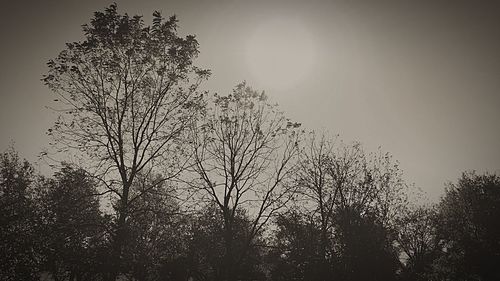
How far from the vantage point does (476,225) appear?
35312mm

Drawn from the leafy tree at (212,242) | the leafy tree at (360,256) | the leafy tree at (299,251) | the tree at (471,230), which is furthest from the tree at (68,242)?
the tree at (471,230)

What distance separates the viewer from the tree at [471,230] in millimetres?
29269

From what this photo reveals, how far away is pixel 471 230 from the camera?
35625mm

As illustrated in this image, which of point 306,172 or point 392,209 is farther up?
point 306,172

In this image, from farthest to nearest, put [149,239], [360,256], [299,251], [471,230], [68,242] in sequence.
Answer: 1. [471,230]
2. [299,251]
3. [360,256]
4. [149,239]
5. [68,242]

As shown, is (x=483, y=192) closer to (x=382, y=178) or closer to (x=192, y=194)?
(x=382, y=178)

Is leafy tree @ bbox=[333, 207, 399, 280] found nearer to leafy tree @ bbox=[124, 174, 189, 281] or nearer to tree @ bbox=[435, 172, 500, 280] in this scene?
leafy tree @ bbox=[124, 174, 189, 281]

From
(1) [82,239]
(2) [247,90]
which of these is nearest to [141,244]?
(1) [82,239]

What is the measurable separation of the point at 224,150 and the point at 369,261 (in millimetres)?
12011

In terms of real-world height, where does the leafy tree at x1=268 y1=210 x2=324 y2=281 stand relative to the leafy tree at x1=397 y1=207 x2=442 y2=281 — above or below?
below

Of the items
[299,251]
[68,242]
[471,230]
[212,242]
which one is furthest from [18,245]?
[471,230]

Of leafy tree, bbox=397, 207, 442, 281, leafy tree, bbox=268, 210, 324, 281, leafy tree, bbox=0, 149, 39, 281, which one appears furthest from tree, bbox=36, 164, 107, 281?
leafy tree, bbox=397, 207, 442, 281

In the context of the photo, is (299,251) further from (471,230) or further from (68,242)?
(471,230)

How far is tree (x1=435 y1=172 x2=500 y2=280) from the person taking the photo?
29269mm
